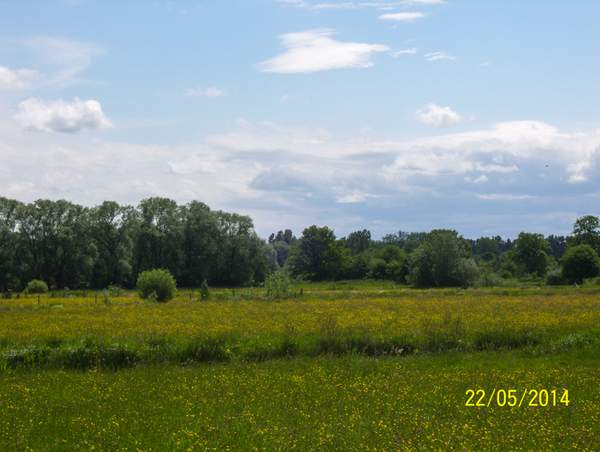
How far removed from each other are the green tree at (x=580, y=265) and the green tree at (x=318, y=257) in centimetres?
4609

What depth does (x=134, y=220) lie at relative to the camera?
81.4 metres

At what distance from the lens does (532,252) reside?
104250mm

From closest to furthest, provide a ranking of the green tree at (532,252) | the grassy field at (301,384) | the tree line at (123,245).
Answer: the grassy field at (301,384)
the tree line at (123,245)
the green tree at (532,252)

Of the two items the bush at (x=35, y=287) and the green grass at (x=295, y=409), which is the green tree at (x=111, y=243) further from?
the green grass at (x=295, y=409)

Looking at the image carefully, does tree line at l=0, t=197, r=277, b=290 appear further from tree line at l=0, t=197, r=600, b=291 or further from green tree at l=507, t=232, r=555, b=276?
green tree at l=507, t=232, r=555, b=276

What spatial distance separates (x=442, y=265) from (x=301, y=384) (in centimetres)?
6026

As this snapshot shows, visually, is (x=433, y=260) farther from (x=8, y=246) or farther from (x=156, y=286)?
(x=8, y=246)

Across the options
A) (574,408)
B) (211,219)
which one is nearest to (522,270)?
(211,219)

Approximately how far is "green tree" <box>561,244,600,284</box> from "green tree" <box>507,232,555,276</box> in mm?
39310

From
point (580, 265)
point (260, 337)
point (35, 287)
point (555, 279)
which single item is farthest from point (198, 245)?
point (260, 337)

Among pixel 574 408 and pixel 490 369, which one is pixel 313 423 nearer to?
pixel 574 408

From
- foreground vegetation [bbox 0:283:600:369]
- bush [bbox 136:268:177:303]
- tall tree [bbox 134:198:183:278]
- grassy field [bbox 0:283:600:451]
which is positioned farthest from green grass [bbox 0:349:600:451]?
tall tree [bbox 134:198:183:278]

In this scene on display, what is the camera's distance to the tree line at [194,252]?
6788cm

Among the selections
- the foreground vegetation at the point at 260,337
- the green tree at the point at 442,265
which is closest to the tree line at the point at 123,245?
the green tree at the point at 442,265
